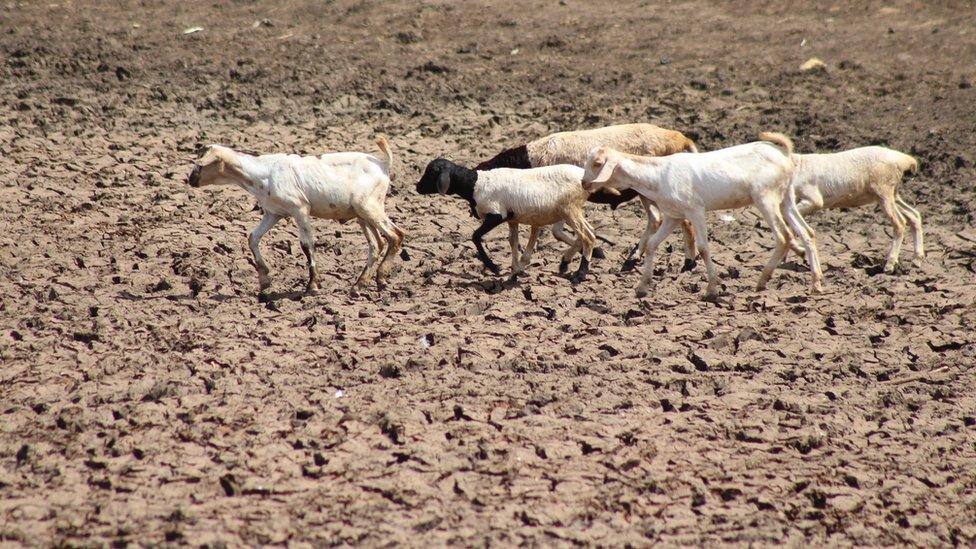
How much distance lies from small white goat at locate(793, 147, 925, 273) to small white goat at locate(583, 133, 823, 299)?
1024 mm

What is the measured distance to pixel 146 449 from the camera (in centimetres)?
712

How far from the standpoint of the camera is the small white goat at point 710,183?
1034 centimetres

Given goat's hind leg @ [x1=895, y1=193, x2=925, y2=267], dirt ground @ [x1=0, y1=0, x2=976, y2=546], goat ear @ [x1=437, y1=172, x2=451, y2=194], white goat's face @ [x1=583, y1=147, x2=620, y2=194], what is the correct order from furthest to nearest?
1. goat's hind leg @ [x1=895, y1=193, x2=925, y2=267]
2. goat ear @ [x1=437, y1=172, x2=451, y2=194]
3. white goat's face @ [x1=583, y1=147, x2=620, y2=194]
4. dirt ground @ [x1=0, y1=0, x2=976, y2=546]

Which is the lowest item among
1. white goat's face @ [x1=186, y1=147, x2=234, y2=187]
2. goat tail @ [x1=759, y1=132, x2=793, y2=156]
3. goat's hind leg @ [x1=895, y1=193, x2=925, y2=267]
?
goat's hind leg @ [x1=895, y1=193, x2=925, y2=267]

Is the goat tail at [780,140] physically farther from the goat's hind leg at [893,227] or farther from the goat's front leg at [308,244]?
the goat's front leg at [308,244]

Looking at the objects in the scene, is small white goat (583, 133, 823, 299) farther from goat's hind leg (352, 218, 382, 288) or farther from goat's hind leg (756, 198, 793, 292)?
goat's hind leg (352, 218, 382, 288)

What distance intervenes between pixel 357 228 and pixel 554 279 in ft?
8.04

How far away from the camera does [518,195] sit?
1090 cm

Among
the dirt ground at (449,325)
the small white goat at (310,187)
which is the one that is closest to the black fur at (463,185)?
the dirt ground at (449,325)

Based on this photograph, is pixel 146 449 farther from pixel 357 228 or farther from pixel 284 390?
pixel 357 228

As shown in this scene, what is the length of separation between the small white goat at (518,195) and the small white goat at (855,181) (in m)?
2.18

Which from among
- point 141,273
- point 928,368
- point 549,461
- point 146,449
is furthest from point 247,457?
point 928,368

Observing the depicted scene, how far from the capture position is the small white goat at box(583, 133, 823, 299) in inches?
407

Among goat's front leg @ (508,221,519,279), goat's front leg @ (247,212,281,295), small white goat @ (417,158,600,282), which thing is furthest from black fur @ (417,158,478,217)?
goat's front leg @ (247,212,281,295)
